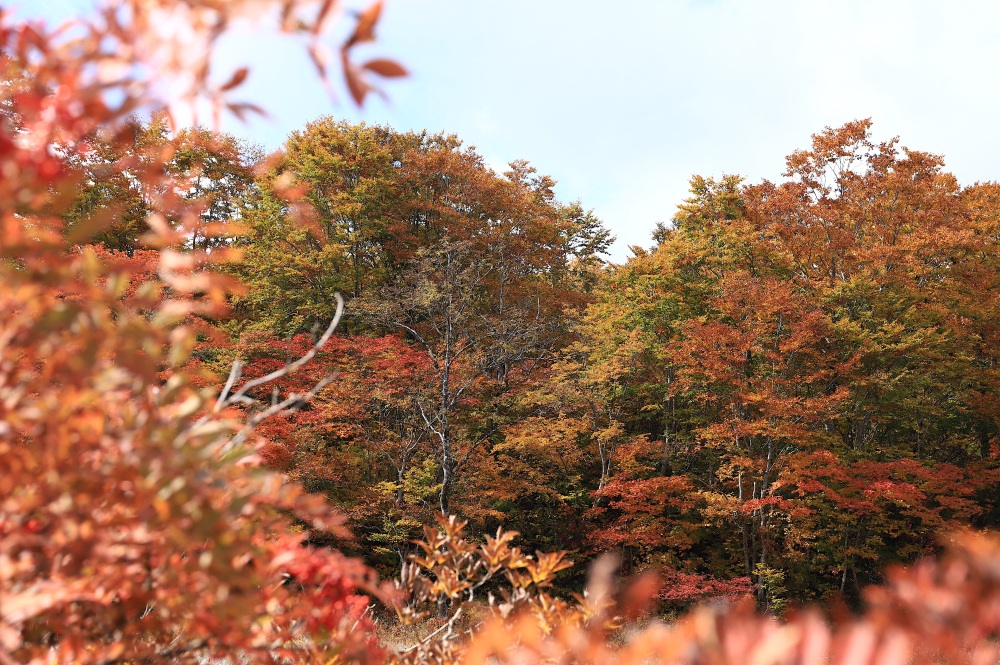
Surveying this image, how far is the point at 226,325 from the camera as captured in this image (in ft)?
43.8

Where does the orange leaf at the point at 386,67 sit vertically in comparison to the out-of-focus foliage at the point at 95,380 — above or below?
above

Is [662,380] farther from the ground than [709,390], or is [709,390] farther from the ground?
[662,380]

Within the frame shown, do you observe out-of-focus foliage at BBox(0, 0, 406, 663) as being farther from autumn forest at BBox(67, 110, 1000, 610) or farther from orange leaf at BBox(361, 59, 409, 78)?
autumn forest at BBox(67, 110, 1000, 610)

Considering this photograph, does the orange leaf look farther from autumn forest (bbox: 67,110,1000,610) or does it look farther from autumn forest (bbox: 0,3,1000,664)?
autumn forest (bbox: 67,110,1000,610)

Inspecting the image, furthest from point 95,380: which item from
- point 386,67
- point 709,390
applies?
point 709,390

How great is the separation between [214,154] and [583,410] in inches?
561

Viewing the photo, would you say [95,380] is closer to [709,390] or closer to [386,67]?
[386,67]

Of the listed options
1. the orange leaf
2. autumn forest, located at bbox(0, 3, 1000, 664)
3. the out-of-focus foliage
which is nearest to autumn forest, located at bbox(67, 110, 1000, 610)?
autumn forest, located at bbox(0, 3, 1000, 664)

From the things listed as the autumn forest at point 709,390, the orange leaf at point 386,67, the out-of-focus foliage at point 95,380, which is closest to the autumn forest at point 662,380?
the autumn forest at point 709,390

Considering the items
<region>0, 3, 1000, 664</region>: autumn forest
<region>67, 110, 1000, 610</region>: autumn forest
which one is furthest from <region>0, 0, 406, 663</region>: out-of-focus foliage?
<region>67, 110, 1000, 610</region>: autumn forest

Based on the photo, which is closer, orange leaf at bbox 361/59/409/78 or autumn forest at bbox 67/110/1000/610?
orange leaf at bbox 361/59/409/78

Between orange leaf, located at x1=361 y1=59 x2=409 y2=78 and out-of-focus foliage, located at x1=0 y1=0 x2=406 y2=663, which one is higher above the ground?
orange leaf, located at x1=361 y1=59 x2=409 y2=78

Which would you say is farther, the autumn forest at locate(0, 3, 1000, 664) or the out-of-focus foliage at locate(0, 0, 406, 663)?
the autumn forest at locate(0, 3, 1000, 664)

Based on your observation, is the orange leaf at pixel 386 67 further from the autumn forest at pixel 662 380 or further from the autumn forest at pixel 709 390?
the autumn forest at pixel 709 390
